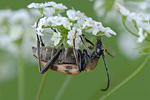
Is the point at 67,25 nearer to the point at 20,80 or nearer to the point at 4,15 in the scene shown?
the point at 20,80

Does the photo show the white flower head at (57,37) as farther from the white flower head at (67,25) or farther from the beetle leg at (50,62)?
the beetle leg at (50,62)

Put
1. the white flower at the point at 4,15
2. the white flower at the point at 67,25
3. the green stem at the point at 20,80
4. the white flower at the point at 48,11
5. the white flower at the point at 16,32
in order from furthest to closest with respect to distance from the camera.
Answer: the white flower at the point at 4,15, the white flower at the point at 16,32, the green stem at the point at 20,80, the white flower at the point at 48,11, the white flower at the point at 67,25

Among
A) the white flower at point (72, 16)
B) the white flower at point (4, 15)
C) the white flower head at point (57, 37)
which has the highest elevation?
the white flower at point (72, 16)

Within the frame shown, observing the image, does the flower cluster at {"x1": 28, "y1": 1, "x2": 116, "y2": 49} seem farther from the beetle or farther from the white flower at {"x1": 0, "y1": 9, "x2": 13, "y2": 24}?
the white flower at {"x1": 0, "y1": 9, "x2": 13, "y2": 24}

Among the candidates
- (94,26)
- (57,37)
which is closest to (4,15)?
(57,37)

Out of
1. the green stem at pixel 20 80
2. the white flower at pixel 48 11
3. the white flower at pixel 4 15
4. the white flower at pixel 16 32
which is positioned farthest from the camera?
the white flower at pixel 4 15

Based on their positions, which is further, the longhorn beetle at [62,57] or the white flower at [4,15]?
the white flower at [4,15]

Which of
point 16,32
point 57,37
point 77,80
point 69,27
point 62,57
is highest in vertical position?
point 69,27

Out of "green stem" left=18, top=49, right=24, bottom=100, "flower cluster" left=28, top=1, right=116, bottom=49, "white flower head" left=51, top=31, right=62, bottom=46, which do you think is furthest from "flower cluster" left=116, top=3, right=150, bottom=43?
"green stem" left=18, top=49, right=24, bottom=100

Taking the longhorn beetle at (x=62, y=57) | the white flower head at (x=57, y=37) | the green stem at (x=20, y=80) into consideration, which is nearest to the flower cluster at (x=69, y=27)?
the white flower head at (x=57, y=37)

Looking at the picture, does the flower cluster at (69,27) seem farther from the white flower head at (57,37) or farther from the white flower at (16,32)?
the white flower at (16,32)

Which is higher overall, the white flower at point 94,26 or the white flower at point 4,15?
the white flower at point 94,26
